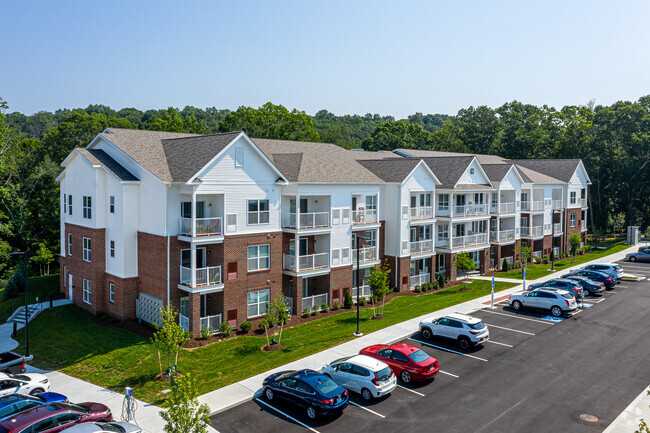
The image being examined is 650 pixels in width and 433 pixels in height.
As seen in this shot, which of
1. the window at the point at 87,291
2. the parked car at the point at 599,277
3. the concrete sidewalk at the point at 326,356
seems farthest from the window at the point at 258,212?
the parked car at the point at 599,277

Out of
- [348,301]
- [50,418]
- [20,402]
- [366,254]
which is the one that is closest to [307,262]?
[348,301]

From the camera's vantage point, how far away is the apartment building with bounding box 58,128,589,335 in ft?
91.9

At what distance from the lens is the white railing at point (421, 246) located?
39688 mm

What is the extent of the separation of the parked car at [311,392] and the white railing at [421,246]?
2186cm

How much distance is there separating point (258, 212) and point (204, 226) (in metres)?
3.67

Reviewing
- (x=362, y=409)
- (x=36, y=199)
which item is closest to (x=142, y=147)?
(x=362, y=409)

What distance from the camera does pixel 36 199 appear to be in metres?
55.5

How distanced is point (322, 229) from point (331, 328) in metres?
6.86

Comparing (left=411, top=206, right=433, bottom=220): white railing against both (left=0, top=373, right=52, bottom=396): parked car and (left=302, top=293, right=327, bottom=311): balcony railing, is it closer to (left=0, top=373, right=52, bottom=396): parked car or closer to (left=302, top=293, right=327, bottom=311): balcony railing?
(left=302, top=293, right=327, bottom=311): balcony railing

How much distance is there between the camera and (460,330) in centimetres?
2522

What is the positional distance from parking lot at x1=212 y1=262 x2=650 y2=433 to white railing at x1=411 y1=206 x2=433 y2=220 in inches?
491

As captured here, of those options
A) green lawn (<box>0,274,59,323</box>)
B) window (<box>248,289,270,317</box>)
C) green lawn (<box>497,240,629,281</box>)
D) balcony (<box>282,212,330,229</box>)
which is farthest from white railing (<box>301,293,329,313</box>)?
green lawn (<box>497,240,629,281</box>)

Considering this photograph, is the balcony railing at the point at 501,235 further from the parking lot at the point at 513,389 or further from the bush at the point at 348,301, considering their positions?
the bush at the point at 348,301

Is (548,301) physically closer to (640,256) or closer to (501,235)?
(501,235)
